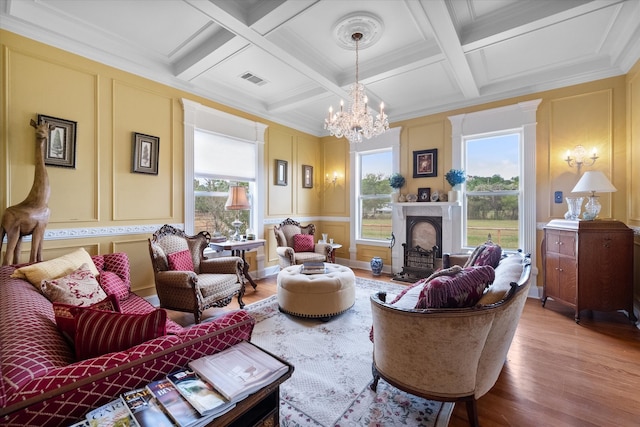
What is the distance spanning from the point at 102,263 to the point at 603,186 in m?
5.15

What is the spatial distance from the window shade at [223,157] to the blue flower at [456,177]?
326cm

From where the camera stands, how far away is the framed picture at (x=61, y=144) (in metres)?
2.73

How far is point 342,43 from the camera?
9.96ft

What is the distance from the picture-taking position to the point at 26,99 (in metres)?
2.62

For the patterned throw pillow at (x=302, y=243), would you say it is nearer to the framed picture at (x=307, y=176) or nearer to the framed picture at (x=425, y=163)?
the framed picture at (x=307, y=176)

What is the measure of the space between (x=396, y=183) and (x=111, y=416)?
4741 mm

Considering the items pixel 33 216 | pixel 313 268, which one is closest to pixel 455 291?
pixel 313 268

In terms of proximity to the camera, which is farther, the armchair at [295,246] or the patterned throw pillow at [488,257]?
the armchair at [295,246]

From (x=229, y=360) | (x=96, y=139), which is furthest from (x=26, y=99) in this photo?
(x=229, y=360)

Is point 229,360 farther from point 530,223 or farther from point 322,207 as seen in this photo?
point 322,207

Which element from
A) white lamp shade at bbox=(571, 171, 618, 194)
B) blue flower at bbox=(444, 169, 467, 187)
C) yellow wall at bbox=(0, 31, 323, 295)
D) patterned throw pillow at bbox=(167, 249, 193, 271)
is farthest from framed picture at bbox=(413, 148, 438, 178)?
patterned throw pillow at bbox=(167, 249, 193, 271)

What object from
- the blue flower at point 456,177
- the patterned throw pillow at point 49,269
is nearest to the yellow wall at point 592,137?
the blue flower at point 456,177

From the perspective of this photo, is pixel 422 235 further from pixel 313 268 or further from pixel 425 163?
pixel 313 268

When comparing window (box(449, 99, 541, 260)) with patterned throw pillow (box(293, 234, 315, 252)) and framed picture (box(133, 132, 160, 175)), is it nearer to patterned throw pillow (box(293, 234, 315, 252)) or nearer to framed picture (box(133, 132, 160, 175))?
patterned throw pillow (box(293, 234, 315, 252))
